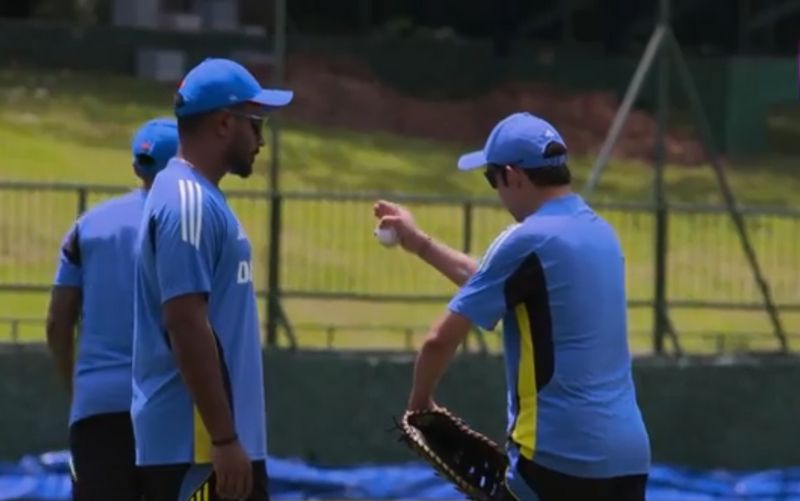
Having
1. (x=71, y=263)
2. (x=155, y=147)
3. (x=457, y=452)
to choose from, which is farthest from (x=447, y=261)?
(x=71, y=263)

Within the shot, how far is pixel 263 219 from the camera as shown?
1083 cm

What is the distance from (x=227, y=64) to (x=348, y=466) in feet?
18.0

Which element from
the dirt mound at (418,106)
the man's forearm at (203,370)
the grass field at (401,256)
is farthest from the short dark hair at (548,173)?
the dirt mound at (418,106)

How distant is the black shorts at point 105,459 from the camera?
617 cm

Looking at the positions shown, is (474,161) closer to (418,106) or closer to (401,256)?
(401,256)

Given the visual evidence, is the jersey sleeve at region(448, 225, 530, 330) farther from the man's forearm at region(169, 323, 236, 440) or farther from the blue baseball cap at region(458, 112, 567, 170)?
the man's forearm at region(169, 323, 236, 440)

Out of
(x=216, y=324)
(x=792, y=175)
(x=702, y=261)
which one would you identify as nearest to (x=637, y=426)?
(x=216, y=324)

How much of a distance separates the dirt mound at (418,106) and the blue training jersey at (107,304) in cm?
824

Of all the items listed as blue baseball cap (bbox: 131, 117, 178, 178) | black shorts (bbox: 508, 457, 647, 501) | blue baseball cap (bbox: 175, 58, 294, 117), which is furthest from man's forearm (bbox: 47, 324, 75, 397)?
black shorts (bbox: 508, 457, 647, 501)

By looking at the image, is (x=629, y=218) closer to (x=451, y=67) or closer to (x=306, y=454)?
(x=306, y=454)

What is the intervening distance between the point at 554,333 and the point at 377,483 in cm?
499

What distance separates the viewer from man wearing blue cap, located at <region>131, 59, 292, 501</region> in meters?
4.94

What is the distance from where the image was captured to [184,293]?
194 inches

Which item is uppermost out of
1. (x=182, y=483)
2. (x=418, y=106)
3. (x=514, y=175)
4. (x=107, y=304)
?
(x=418, y=106)
